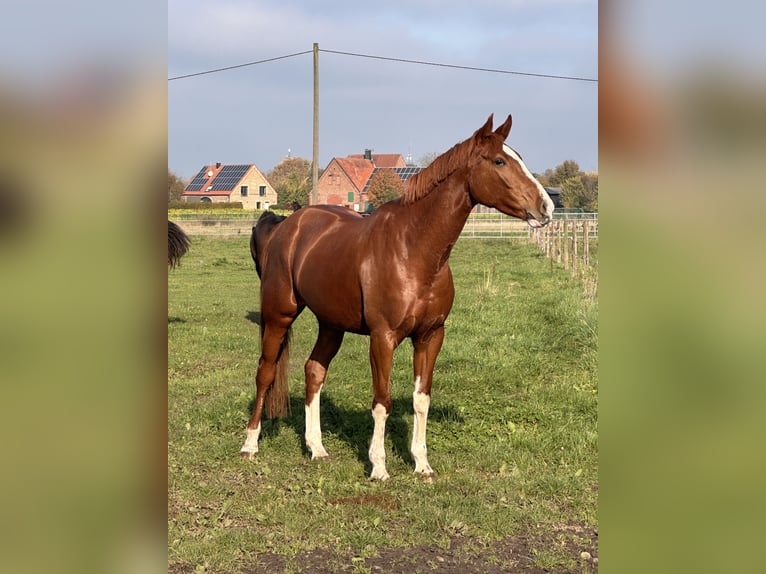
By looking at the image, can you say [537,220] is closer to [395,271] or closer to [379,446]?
[395,271]

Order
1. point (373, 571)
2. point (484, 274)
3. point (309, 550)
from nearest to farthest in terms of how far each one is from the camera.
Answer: point (373, 571) < point (309, 550) < point (484, 274)

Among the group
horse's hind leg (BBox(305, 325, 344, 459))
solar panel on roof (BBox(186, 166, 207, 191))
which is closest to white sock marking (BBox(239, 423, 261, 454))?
horse's hind leg (BBox(305, 325, 344, 459))

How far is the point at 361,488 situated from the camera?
5.13 meters

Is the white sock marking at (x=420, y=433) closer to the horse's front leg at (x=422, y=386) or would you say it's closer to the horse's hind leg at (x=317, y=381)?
the horse's front leg at (x=422, y=386)

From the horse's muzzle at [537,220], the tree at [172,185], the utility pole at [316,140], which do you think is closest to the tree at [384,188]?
the utility pole at [316,140]

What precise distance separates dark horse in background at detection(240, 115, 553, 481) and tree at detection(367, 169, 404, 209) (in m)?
45.7

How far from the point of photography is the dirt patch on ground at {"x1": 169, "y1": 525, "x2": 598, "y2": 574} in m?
3.94

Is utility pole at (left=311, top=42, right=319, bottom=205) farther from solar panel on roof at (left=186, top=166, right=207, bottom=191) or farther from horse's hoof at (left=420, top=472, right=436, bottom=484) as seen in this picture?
solar panel on roof at (left=186, top=166, right=207, bottom=191)

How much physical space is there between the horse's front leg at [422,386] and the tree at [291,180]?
134ft

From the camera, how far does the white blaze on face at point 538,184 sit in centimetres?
445

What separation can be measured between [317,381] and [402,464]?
97 cm
